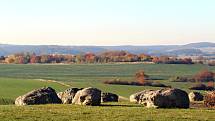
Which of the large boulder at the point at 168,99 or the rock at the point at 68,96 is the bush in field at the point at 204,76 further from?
the large boulder at the point at 168,99

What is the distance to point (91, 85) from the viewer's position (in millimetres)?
88062

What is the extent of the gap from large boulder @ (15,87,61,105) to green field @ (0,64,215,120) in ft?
14.3

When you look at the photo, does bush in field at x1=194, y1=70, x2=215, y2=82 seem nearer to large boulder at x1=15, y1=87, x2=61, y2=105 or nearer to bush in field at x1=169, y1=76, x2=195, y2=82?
bush in field at x1=169, y1=76, x2=195, y2=82

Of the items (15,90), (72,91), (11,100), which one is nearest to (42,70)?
(15,90)

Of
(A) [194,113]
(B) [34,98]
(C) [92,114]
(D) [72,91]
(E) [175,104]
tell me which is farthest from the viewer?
(D) [72,91]

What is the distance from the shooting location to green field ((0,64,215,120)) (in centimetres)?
2928

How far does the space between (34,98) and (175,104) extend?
12.5m

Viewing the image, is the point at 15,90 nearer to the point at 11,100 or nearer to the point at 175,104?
the point at 11,100

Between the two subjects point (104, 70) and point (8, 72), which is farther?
point (104, 70)

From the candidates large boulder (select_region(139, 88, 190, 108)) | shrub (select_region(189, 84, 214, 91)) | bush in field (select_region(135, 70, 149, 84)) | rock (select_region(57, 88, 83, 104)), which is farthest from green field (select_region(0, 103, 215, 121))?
bush in field (select_region(135, 70, 149, 84))

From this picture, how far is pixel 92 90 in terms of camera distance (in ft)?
128

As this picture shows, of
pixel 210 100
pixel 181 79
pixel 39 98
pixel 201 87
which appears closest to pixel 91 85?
pixel 201 87

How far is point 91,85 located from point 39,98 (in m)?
46.9

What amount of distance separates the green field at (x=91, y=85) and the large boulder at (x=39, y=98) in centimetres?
435
